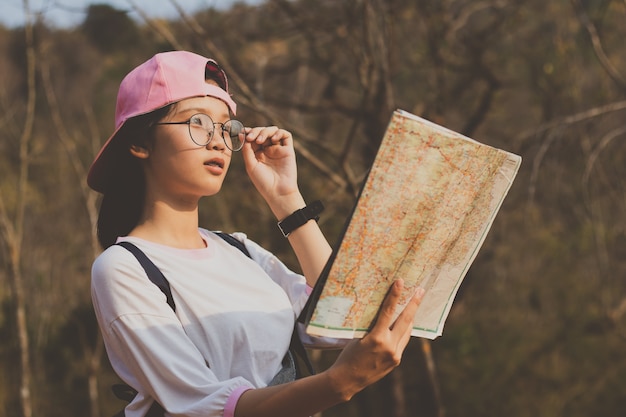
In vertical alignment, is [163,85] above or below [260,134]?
above

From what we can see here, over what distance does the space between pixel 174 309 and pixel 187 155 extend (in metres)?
0.34

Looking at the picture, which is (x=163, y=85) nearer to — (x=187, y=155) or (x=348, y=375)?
(x=187, y=155)

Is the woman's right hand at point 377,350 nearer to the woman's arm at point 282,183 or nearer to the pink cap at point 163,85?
the woman's arm at point 282,183

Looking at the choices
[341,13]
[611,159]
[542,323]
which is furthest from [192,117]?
[542,323]

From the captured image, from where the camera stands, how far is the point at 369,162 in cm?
498

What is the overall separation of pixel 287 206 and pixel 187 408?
0.61 metres

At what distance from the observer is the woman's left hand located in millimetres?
1958

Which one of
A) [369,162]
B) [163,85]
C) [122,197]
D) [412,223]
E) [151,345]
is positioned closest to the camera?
[412,223]

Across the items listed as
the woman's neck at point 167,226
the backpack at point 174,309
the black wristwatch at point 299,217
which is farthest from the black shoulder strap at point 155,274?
the black wristwatch at point 299,217

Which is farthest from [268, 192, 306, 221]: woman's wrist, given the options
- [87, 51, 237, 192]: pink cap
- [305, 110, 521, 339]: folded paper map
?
[305, 110, 521, 339]: folded paper map

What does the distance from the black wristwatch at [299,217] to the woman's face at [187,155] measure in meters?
0.22

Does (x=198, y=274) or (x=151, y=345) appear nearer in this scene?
(x=151, y=345)

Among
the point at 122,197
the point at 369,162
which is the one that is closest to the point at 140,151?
the point at 122,197

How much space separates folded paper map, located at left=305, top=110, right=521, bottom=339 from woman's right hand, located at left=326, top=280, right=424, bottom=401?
0.06ft
